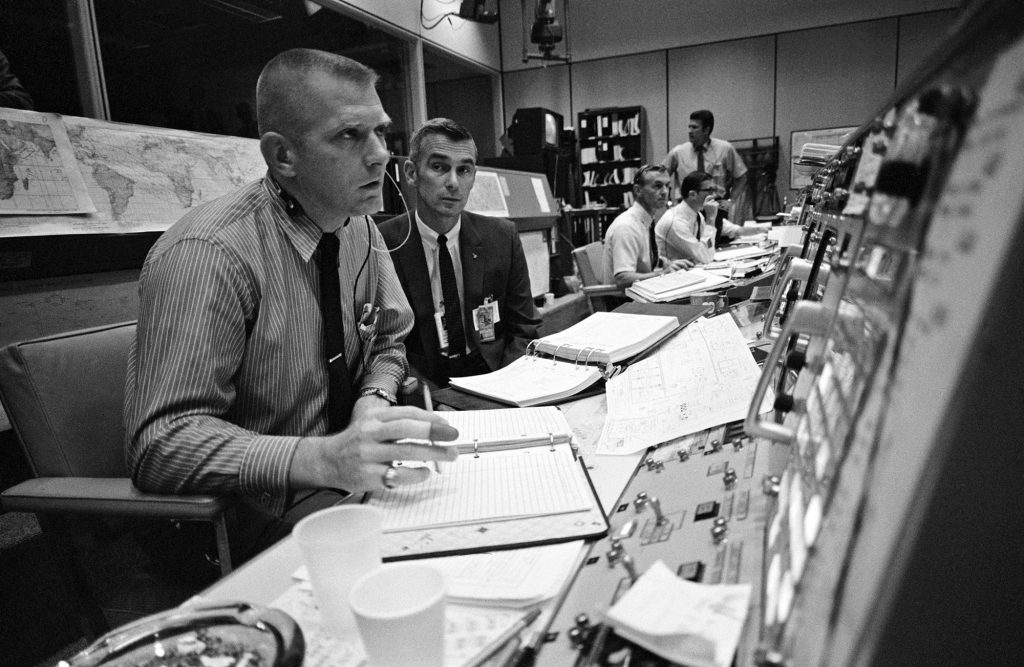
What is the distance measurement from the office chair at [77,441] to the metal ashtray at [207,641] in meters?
0.41

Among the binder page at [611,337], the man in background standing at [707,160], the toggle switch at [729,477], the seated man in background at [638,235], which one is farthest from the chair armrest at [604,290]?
the man in background standing at [707,160]

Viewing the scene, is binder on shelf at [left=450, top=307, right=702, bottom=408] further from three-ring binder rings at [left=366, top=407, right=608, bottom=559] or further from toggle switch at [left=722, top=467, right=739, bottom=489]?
toggle switch at [left=722, top=467, right=739, bottom=489]

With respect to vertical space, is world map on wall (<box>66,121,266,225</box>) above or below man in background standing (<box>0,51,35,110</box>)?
below

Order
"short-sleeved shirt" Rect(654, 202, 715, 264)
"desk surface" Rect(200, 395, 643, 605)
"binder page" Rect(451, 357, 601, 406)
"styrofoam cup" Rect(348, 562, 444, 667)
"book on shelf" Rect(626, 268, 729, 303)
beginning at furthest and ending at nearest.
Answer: "short-sleeved shirt" Rect(654, 202, 715, 264), "book on shelf" Rect(626, 268, 729, 303), "binder page" Rect(451, 357, 601, 406), "desk surface" Rect(200, 395, 643, 605), "styrofoam cup" Rect(348, 562, 444, 667)

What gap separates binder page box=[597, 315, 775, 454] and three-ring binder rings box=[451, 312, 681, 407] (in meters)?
0.05

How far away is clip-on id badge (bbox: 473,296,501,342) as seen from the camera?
6.79ft

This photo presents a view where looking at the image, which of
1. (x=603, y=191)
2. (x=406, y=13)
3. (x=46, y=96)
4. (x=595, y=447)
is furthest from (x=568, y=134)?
(x=595, y=447)

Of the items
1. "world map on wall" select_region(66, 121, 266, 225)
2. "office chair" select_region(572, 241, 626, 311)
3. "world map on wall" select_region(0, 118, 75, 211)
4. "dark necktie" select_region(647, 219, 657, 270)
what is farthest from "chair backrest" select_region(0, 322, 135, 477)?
"dark necktie" select_region(647, 219, 657, 270)

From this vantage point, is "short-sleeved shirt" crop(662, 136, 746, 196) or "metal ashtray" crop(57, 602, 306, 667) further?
"short-sleeved shirt" crop(662, 136, 746, 196)

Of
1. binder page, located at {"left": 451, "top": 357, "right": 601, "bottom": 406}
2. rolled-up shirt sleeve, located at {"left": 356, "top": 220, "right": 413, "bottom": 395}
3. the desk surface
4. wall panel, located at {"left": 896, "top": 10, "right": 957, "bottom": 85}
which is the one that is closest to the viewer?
the desk surface

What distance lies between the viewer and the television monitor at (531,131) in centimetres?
645

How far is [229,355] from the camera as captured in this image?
1067 mm

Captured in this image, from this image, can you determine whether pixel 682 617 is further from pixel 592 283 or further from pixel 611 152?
pixel 611 152

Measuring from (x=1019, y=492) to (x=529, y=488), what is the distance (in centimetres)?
51
